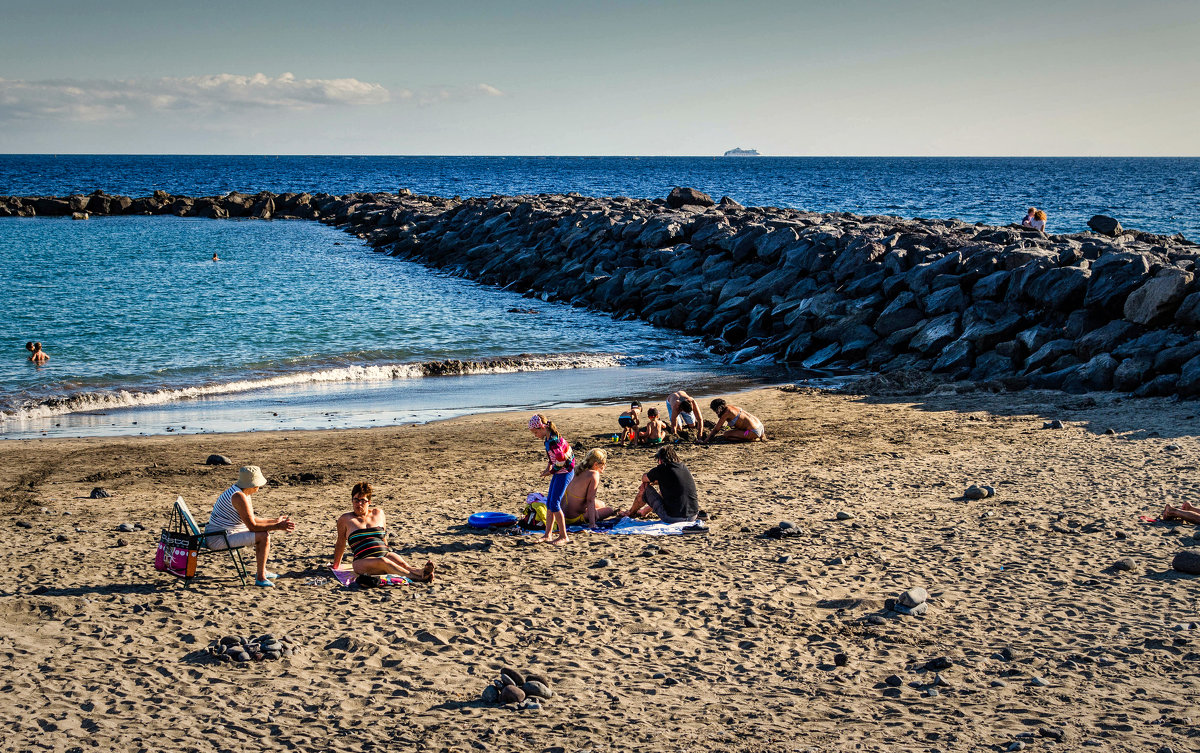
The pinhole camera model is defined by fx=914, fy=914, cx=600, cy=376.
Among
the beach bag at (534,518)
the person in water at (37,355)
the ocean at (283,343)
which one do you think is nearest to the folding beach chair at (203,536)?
the beach bag at (534,518)

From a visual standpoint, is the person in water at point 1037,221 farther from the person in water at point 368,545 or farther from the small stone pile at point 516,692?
the small stone pile at point 516,692

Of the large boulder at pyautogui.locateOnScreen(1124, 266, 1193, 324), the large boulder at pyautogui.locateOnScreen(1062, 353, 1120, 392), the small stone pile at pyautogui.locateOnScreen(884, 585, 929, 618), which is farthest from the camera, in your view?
the large boulder at pyautogui.locateOnScreen(1124, 266, 1193, 324)

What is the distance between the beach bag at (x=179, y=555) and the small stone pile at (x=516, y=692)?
3.70 metres

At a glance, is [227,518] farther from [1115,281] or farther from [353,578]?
[1115,281]

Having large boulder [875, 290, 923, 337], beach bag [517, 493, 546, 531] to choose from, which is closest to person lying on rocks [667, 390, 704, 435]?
beach bag [517, 493, 546, 531]

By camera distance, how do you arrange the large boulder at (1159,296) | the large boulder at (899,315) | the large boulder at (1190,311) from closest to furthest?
1. the large boulder at (1190,311)
2. the large boulder at (1159,296)
3. the large boulder at (899,315)

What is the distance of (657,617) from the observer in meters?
8.15

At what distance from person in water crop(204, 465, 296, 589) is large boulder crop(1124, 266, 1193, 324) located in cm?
1708

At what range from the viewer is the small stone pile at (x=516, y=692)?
6547 mm

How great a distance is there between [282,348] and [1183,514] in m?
21.3

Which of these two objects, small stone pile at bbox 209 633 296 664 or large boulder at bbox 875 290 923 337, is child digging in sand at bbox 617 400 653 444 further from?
large boulder at bbox 875 290 923 337

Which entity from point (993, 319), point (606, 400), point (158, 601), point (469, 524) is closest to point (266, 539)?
point (158, 601)

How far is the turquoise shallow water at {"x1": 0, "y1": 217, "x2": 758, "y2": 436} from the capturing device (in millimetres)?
19062

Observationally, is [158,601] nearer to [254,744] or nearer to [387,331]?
[254,744]
